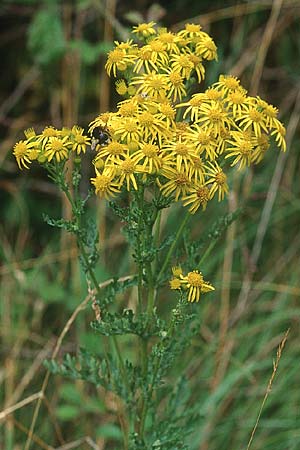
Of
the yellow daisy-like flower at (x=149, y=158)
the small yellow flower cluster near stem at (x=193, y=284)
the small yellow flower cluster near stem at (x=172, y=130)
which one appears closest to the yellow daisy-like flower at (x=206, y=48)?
the small yellow flower cluster near stem at (x=172, y=130)

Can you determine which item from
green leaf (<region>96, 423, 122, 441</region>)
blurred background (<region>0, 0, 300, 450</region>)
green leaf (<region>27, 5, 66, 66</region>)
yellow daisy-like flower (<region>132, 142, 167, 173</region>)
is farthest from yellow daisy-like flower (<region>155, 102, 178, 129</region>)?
green leaf (<region>27, 5, 66, 66</region>)

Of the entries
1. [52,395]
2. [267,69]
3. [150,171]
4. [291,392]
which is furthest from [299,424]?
[267,69]

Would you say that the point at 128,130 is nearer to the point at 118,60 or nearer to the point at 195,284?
the point at 118,60

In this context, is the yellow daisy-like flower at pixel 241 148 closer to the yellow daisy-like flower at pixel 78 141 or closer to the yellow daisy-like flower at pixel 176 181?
the yellow daisy-like flower at pixel 176 181

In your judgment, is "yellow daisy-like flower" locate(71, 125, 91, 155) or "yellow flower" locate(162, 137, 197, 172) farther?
"yellow daisy-like flower" locate(71, 125, 91, 155)

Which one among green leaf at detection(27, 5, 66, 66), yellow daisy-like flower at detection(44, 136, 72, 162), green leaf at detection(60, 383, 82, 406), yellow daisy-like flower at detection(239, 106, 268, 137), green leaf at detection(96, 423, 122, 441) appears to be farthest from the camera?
green leaf at detection(27, 5, 66, 66)

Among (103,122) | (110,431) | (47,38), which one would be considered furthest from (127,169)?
(47,38)

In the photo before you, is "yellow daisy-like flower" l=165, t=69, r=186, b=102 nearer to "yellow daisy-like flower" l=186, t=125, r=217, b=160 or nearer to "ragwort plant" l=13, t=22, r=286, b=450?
"ragwort plant" l=13, t=22, r=286, b=450

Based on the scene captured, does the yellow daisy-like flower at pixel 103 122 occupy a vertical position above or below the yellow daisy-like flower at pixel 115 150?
above
